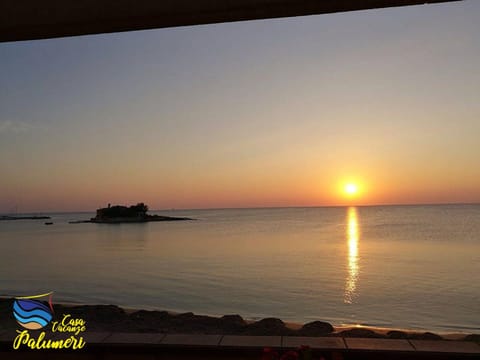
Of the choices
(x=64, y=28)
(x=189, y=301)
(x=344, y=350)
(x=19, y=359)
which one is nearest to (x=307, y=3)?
(x=64, y=28)

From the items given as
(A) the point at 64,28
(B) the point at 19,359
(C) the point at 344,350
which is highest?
(A) the point at 64,28

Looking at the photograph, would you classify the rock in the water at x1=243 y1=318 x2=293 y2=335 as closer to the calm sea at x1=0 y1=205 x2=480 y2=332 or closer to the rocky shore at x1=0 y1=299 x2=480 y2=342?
the rocky shore at x1=0 y1=299 x2=480 y2=342

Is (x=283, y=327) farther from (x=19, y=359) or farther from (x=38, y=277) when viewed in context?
(x=38, y=277)

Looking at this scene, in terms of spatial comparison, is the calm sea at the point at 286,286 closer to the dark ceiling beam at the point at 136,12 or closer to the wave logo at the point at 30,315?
the wave logo at the point at 30,315

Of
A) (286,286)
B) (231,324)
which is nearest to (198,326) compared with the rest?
(231,324)

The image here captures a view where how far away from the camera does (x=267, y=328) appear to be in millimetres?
4012

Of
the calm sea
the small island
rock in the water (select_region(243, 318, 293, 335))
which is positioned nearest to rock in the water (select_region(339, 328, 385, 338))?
rock in the water (select_region(243, 318, 293, 335))

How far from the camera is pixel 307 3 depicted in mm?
1947

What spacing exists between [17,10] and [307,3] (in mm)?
1602

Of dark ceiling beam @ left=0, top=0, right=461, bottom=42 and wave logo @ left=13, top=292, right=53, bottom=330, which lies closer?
dark ceiling beam @ left=0, top=0, right=461, bottom=42

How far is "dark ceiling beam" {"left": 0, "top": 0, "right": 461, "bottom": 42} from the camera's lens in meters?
1.96

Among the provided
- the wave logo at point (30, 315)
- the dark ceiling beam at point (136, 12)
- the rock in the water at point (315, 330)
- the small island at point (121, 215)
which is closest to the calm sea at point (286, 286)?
the rock in the water at point (315, 330)

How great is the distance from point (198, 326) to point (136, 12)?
3284mm

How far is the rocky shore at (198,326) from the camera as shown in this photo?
386cm
